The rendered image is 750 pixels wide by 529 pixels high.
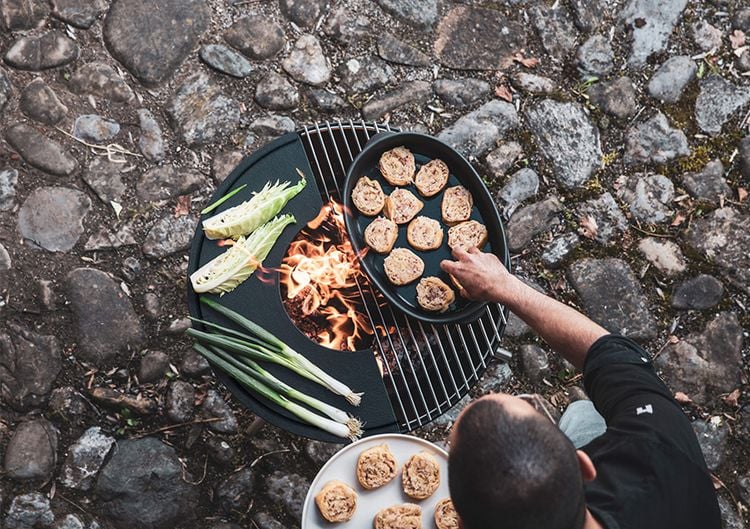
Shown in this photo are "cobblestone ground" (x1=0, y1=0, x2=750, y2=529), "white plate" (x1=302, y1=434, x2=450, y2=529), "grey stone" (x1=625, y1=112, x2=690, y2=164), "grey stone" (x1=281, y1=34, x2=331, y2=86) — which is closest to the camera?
"white plate" (x1=302, y1=434, x2=450, y2=529)

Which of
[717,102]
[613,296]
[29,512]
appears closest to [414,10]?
[717,102]

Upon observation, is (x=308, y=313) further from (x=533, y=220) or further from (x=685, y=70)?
(x=685, y=70)

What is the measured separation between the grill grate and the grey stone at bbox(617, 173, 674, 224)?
1.83 m

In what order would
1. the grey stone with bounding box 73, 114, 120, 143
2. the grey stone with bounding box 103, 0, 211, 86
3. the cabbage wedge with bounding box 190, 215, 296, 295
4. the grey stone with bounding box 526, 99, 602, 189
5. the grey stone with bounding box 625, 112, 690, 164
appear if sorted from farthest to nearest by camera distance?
the grey stone with bounding box 625, 112, 690, 164 < the grey stone with bounding box 526, 99, 602, 189 < the grey stone with bounding box 103, 0, 211, 86 < the grey stone with bounding box 73, 114, 120, 143 < the cabbage wedge with bounding box 190, 215, 296, 295

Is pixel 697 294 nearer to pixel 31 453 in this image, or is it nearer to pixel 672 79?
pixel 672 79

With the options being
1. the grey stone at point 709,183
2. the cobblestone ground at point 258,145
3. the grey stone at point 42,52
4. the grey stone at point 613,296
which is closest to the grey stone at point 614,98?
the cobblestone ground at point 258,145

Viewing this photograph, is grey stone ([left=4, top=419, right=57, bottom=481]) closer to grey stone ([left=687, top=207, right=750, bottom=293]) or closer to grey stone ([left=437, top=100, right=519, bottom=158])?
grey stone ([left=437, top=100, right=519, bottom=158])

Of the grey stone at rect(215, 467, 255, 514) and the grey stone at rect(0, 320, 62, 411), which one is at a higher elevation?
the grey stone at rect(0, 320, 62, 411)

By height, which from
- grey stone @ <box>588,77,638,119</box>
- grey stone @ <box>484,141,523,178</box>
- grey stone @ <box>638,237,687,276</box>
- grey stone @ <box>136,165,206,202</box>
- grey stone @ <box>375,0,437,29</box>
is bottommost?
grey stone @ <box>136,165,206,202</box>

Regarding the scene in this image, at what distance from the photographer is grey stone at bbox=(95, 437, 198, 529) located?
470 centimetres

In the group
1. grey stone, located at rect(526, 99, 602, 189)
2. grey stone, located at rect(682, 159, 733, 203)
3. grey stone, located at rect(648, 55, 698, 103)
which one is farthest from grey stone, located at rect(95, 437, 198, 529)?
grey stone, located at rect(648, 55, 698, 103)

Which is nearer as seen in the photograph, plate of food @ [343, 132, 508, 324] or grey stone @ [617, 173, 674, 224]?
plate of food @ [343, 132, 508, 324]

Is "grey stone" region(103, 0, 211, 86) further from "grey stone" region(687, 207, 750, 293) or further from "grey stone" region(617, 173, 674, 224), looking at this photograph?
"grey stone" region(687, 207, 750, 293)

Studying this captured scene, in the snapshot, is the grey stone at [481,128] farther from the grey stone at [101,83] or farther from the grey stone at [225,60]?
the grey stone at [101,83]
